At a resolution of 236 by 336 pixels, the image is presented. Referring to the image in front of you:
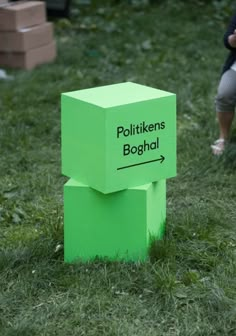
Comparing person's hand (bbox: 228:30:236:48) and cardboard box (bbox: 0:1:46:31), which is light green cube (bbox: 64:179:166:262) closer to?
person's hand (bbox: 228:30:236:48)

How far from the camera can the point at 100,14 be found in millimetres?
10422

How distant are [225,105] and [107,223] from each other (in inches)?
78.4

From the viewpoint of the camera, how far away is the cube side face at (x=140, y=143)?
12.3 feet

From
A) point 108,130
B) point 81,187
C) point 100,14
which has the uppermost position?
point 108,130

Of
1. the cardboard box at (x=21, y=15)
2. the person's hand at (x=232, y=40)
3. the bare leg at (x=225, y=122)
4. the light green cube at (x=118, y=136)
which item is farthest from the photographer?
the cardboard box at (x=21, y=15)

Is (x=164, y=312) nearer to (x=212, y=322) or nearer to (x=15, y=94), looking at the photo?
(x=212, y=322)

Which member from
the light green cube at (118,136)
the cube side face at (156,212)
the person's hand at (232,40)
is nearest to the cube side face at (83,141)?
the light green cube at (118,136)

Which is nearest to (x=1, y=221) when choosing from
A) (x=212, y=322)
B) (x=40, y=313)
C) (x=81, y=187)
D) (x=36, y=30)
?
(x=81, y=187)

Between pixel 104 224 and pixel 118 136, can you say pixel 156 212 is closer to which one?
pixel 104 224

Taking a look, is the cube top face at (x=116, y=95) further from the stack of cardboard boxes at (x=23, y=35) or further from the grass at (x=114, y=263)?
the stack of cardboard boxes at (x=23, y=35)

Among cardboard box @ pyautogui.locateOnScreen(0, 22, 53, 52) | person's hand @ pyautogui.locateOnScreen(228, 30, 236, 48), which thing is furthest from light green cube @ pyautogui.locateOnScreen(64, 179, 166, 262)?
cardboard box @ pyautogui.locateOnScreen(0, 22, 53, 52)

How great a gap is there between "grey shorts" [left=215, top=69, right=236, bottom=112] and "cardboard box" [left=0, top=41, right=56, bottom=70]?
2.93m

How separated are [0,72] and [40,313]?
178 inches

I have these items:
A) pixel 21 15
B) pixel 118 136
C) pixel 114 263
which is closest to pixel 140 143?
pixel 118 136
